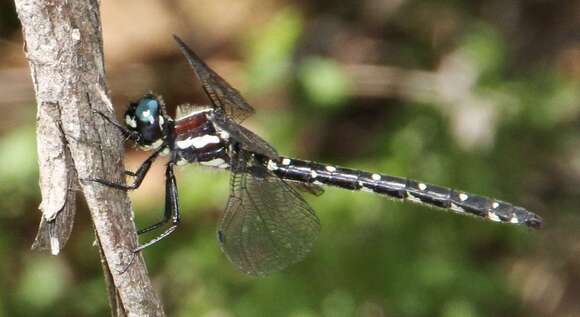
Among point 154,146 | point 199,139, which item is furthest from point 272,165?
point 154,146

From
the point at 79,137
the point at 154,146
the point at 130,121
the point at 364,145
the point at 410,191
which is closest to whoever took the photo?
the point at 79,137

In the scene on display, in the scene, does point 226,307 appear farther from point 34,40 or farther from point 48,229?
point 34,40

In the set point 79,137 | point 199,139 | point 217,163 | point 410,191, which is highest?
point 79,137

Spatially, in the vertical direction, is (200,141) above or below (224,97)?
below

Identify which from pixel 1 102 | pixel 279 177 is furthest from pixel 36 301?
pixel 279 177

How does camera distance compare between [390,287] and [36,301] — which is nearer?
[390,287]

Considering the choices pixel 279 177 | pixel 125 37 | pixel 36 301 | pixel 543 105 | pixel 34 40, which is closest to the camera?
pixel 34 40

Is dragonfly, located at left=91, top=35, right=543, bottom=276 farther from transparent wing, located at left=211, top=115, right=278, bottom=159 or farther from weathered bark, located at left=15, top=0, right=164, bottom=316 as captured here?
weathered bark, located at left=15, top=0, right=164, bottom=316

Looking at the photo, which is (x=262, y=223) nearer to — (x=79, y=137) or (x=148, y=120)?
(x=148, y=120)
